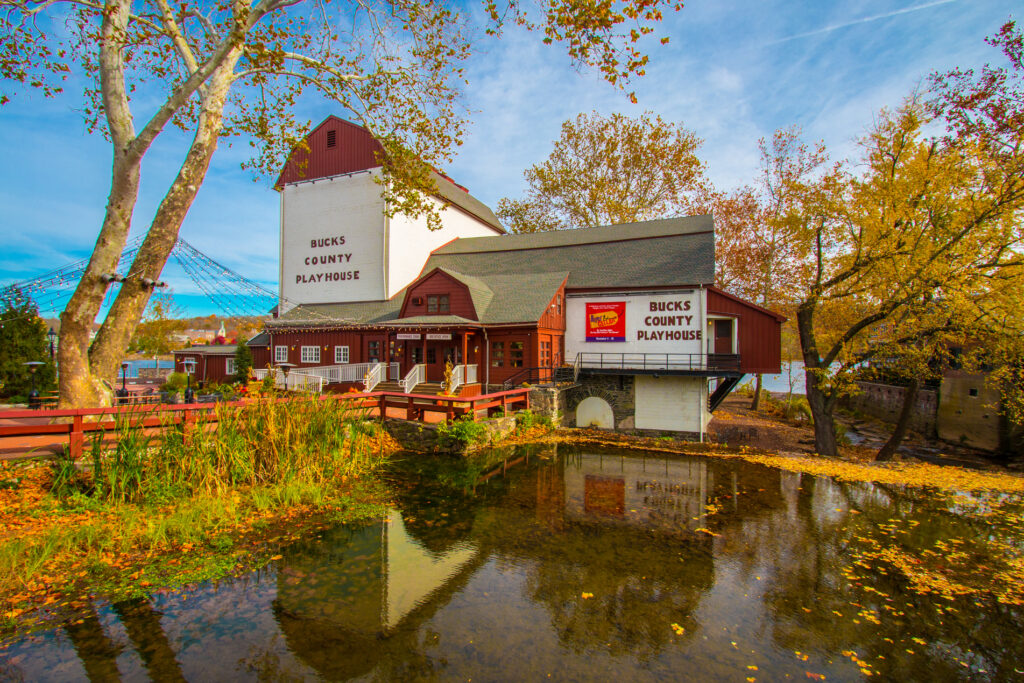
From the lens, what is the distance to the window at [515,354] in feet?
63.3

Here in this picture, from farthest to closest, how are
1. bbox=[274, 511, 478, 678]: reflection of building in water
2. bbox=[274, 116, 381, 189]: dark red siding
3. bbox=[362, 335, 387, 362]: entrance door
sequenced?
bbox=[274, 116, 381, 189]: dark red siding, bbox=[362, 335, 387, 362]: entrance door, bbox=[274, 511, 478, 678]: reflection of building in water

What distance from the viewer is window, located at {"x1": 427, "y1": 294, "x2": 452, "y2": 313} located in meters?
20.5

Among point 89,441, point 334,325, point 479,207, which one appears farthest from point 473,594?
point 479,207

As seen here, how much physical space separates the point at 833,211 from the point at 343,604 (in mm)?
17822

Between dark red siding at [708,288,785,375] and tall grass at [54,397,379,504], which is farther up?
dark red siding at [708,288,785,375]

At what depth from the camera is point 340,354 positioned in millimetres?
23219

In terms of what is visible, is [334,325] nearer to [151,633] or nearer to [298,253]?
[298,253]

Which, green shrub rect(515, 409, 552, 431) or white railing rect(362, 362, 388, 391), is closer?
green shrub rect(515, 409, 552, 431)

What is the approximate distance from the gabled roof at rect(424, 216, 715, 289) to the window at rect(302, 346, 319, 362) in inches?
294

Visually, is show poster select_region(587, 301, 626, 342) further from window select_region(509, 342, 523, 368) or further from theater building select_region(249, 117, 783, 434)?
window select_region(509, 342, 523, 368)

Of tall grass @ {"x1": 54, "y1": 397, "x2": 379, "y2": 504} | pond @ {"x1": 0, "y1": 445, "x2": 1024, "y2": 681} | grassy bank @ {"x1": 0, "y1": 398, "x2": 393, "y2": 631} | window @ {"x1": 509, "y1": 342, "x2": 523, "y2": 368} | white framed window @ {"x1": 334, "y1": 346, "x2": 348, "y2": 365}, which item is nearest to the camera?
pond @ {"x1": 0, "y1": 445, "x2": 1024, "y2": 681}

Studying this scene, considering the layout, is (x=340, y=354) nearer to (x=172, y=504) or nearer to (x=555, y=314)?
(x=555, y=314)

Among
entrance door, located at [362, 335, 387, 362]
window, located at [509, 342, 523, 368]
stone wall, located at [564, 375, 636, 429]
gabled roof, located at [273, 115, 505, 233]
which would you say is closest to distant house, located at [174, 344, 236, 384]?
gabled roof, located at [273, 115, 505, 233]

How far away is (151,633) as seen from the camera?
4.54 metres
